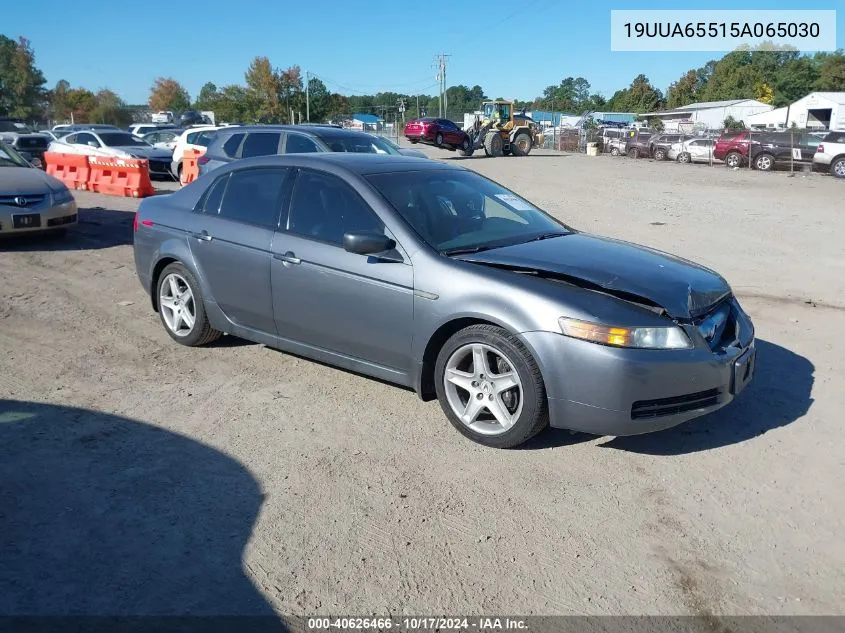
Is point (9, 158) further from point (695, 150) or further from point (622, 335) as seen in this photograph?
point (695, 150)

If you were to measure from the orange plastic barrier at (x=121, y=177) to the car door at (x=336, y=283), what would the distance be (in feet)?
40.9

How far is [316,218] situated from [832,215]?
12819mm

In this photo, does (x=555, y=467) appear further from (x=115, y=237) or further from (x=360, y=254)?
(x=115, y=237)

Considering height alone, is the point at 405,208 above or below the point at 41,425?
above

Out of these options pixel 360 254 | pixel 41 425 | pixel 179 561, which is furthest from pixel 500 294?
pixel 41 425

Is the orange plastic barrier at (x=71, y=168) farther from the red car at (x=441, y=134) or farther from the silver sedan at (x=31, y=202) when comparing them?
the red car at (x=441, y=134)

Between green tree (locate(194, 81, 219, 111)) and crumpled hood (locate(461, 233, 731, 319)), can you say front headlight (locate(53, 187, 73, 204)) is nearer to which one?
crumpled hood (locate(461, 233, 731, 319))

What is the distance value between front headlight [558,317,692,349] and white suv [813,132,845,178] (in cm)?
2629

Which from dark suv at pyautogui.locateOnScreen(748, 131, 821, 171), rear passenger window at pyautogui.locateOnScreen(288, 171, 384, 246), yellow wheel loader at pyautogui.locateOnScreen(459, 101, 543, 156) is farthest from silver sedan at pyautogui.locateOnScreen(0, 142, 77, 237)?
yellow wheel loader at pyautogui.locateOnScreen(459, 101, 543, 156)

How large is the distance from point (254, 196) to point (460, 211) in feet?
5.12

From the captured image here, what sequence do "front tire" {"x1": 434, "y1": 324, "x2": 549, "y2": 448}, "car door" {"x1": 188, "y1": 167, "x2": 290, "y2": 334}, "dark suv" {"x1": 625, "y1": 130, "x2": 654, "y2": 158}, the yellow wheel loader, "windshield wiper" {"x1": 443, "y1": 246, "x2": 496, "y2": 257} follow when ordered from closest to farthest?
"front tire" {"x1": 434, "y1": 324, "x2": 549, "y2": 448}
"windshield wiper" {"x1": 443, "y1": 246, "x2": 496, "y2": 257}
"car door" {"x1": 188, "y1": 167, "x2": 290, "y2": 334}
the yellow wheel loader
"dark suv" {"x1": 625, "y1": 130, "x2": 654, "y2": 158}

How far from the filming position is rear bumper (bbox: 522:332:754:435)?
12.3ft

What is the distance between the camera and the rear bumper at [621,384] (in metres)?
3.75

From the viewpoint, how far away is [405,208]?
15.3 ft
